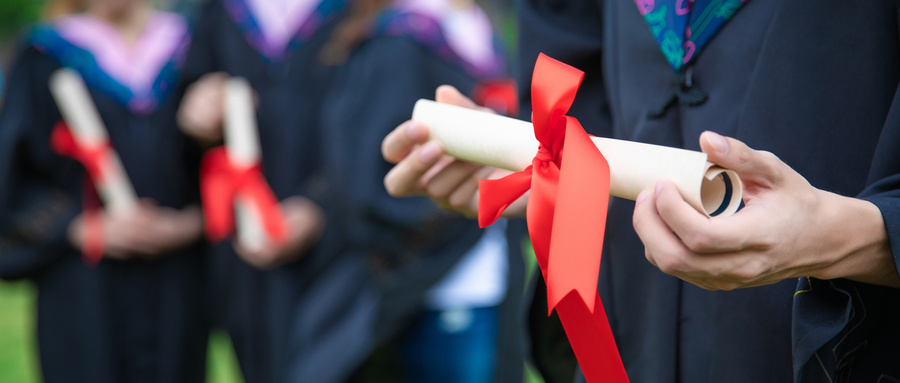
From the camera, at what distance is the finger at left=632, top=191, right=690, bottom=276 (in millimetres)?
714

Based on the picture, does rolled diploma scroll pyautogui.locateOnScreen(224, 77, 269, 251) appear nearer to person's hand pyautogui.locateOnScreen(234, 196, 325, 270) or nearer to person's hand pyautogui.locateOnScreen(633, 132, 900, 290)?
person's hand pyautogui.locateOnScreen(234, 196, 325, 270)

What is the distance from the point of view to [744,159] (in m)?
0.70

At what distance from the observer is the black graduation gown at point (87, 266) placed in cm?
267

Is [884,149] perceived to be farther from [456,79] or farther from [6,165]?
[6,165]

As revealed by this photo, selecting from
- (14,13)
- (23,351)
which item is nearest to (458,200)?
(23,351)

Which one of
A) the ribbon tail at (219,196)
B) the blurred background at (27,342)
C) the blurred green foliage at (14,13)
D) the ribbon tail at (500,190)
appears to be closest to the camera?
the ribbon tail at (500,190)

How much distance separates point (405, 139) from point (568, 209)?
371 millimetres

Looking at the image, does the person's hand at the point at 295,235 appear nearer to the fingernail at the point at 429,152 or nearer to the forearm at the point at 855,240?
the fingernail at the point at 429,152

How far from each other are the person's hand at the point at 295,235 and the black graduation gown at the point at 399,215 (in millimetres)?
375

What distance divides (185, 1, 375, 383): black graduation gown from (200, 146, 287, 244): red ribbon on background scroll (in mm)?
134

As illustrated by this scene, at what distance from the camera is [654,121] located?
3.45 ft

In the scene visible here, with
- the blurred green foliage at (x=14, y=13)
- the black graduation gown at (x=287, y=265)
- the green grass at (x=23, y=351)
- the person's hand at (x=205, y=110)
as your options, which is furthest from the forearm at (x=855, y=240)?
the blurred green foliage at (x=14, y=13)

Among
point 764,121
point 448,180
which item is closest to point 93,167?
point 448,180

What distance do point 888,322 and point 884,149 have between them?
0.72ft
